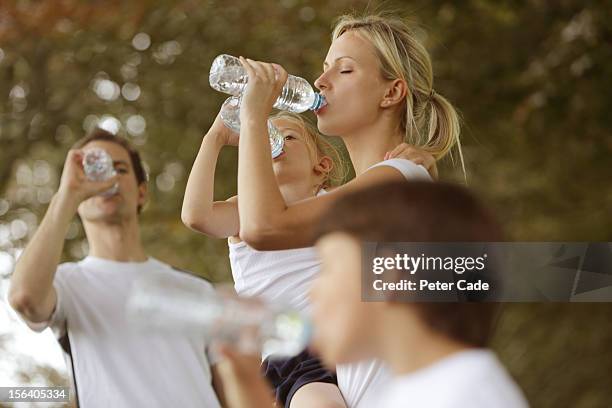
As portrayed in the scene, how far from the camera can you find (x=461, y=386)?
0.62 meters

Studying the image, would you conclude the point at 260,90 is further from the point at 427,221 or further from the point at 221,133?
the point at 427,221

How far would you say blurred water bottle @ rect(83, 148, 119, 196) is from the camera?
3.39 ft

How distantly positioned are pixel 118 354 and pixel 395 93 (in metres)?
0.45

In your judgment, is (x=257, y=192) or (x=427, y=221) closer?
(x=427, y=221)

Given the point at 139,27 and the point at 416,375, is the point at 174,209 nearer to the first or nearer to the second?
the point at 139,27

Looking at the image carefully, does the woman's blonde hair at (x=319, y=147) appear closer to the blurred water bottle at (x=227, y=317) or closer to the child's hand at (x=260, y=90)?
the child's hand at (x=260, y=90)

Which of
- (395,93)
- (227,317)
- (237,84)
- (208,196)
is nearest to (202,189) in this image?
(208,196)

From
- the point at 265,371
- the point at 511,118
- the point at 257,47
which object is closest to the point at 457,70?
the point at 511,118

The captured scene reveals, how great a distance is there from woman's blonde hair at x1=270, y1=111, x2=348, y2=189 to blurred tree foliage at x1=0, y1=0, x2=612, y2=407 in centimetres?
19

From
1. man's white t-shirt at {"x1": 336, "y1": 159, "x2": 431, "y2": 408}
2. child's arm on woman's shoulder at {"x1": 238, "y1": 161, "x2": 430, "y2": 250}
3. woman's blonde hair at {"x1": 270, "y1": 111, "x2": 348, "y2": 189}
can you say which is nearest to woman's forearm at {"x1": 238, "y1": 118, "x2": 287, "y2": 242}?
child's arm on woman's shoulder at {"x1": 238, "y1": 161, "x2": 430, "y2": 250}

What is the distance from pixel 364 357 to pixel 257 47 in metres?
1.25

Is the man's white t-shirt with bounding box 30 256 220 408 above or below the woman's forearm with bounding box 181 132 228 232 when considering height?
below

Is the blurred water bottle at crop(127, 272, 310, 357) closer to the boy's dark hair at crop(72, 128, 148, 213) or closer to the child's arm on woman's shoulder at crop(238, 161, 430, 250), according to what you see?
the child's arm on woman's shoulder at crop(238, 161, 430, 250)

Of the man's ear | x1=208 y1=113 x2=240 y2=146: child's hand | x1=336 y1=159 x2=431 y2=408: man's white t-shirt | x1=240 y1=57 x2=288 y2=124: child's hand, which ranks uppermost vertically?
x1=240 y1=57 x2=288 y2=124: child's hand
